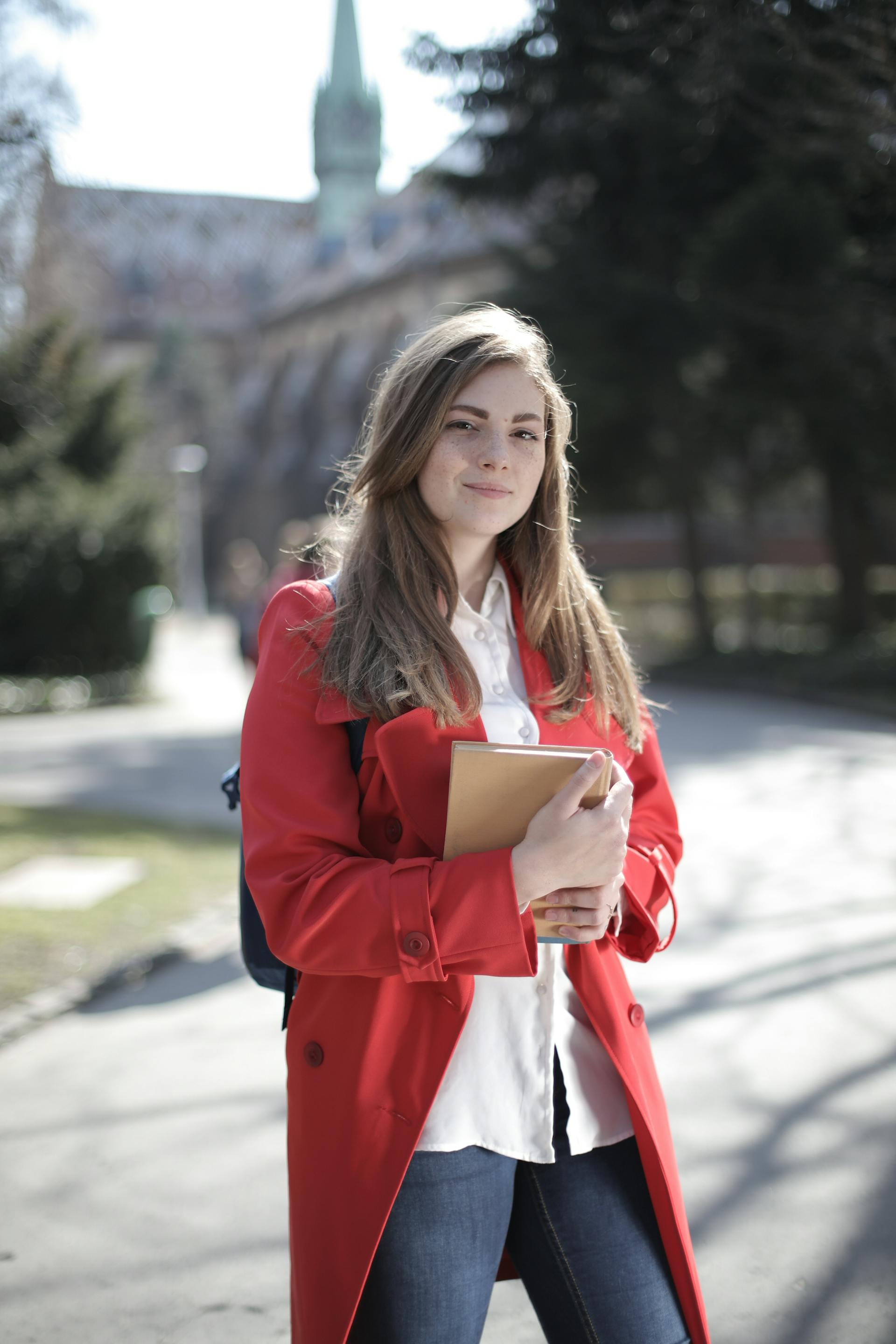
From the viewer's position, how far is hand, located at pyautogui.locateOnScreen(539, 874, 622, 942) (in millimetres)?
1658

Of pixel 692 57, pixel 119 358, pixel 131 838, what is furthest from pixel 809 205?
pixel 119 358

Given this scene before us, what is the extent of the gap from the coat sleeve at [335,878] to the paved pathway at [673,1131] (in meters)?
1.61

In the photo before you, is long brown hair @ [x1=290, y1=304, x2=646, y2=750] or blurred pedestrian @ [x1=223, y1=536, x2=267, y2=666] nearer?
long brown hair @ [x1=290, y1=304, x2=646, y2=750]

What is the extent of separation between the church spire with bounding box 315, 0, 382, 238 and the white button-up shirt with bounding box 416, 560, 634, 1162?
84152mm

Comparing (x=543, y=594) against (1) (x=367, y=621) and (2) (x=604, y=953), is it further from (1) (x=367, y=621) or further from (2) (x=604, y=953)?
(2) (x=604, y=953)

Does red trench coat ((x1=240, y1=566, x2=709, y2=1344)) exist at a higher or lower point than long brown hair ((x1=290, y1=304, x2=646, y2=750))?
lower

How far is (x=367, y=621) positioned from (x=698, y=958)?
13.0 feet

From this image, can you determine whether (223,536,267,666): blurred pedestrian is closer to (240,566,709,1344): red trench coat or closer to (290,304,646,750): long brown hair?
(290,304,646,750): long brown hair

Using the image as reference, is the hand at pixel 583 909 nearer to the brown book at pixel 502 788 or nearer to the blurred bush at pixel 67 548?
the brown book at pixel 502 788

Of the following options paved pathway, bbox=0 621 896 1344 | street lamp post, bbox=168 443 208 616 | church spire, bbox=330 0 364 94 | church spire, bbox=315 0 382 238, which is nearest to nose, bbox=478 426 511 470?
paved pathway, bbox=0 621 896 1344

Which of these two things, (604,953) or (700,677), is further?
(700,677)

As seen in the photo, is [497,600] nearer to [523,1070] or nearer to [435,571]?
[435,571]

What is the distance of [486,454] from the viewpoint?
70.7 inches

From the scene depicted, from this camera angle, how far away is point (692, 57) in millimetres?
6543
